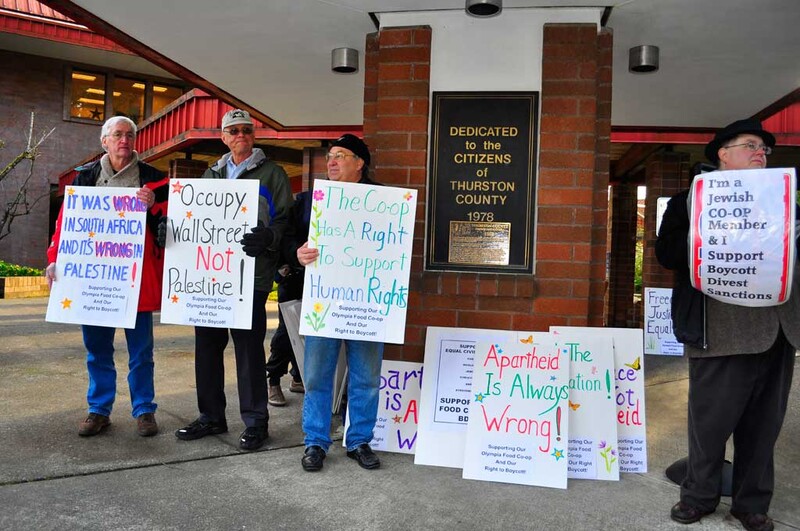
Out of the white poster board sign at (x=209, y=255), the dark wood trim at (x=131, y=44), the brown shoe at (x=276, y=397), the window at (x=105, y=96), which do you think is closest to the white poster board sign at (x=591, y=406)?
the white poster board sign at (x=209, y=255)

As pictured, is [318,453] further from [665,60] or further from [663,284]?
[663,284]

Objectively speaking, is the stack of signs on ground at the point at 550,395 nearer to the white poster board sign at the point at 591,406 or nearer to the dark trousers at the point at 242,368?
the white poster board sign at the point at 591,406

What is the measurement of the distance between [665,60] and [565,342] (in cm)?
274

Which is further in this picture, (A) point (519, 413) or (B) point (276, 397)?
(B) point (276, 397)

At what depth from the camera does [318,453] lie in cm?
356

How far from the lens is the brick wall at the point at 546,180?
13.2 ft

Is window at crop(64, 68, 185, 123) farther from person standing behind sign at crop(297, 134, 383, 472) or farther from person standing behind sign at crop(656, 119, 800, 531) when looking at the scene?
person standing behind sign at crop(656, 119, 800, 531)

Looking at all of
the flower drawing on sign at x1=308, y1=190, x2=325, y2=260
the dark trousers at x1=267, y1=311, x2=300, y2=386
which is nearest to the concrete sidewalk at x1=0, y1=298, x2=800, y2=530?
the dark trousers at x1=267, y1=311, x2=300, y2=386

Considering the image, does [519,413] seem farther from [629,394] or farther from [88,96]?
[88,96]

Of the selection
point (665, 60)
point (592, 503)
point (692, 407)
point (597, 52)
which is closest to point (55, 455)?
point (592, 503)

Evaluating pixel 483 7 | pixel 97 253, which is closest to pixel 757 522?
pixel 483 7

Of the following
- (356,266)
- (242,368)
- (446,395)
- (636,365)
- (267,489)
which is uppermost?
(356,266)

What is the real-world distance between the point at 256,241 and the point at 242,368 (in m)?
0.83

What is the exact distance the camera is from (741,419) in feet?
9.92
